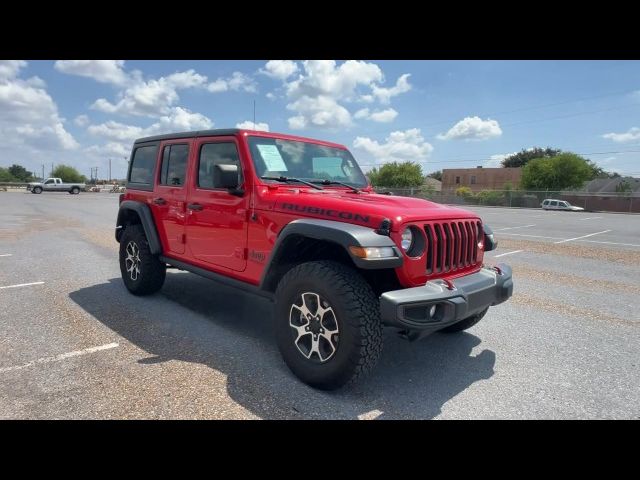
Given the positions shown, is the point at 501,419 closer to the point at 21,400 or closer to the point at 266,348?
the point at 266,348

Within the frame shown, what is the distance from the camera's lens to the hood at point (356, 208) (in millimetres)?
2910

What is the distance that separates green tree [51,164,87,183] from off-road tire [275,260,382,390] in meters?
99.3

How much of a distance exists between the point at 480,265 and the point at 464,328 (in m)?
0.78

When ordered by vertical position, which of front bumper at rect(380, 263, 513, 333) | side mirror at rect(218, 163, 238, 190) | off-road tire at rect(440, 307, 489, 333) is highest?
side mirror at rect(218, 163, 238, 190)

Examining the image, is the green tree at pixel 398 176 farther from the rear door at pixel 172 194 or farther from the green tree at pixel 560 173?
the rear door at pixel 172 194

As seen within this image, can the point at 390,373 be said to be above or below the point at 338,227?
below

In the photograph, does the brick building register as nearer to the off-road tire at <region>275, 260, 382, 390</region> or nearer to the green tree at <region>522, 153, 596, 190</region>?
the green tree at <region>522, 153, 596, 190</region>

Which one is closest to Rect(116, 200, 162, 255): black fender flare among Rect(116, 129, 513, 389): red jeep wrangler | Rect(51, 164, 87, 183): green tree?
Rect(116, 129, 513, 389): red jeep wrangler

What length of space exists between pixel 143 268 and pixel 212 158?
1791 mm

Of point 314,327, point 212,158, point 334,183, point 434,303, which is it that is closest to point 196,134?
point 212,158

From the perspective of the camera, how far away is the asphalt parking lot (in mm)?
2748

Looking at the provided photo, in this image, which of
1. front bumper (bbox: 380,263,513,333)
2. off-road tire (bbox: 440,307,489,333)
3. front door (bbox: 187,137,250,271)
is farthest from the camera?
off-road tire (bbox: 440,307,489,333)
